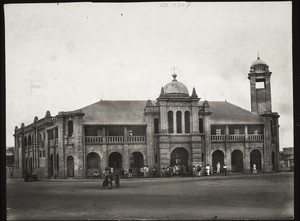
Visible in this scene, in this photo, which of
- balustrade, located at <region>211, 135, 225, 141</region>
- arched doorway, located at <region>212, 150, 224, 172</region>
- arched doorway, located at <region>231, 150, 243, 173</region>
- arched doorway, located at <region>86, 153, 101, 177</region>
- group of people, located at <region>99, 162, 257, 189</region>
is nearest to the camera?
group of people, located at <region>99, 162, 257, 189</region>

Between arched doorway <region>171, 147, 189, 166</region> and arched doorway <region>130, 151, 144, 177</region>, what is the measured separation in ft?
4.06

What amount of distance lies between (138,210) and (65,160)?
7.26 m

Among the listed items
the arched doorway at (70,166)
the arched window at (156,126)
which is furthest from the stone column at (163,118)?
the arched doorway at (70,166)

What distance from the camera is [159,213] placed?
13.5 m

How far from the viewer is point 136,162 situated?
56.9 ft

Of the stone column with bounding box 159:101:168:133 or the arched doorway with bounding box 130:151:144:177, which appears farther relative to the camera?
the stone column with bounding box 159:101:168:133

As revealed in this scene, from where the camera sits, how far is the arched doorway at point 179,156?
60.3 feet

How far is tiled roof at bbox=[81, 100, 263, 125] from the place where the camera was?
17250 mm

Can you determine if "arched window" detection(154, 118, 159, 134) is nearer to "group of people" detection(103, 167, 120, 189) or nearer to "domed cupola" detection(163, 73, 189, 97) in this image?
"domed cupola" detection(163, 73, 189, 97)

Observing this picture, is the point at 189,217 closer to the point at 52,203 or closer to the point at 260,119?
the point at 52,203

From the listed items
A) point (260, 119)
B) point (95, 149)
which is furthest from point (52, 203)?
point (260, 119)

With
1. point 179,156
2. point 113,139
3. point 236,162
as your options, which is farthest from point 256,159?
point 113,139

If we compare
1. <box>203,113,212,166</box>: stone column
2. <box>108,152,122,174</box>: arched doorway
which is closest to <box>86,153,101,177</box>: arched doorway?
<box>108,152,122,174</box>: arched doorway
